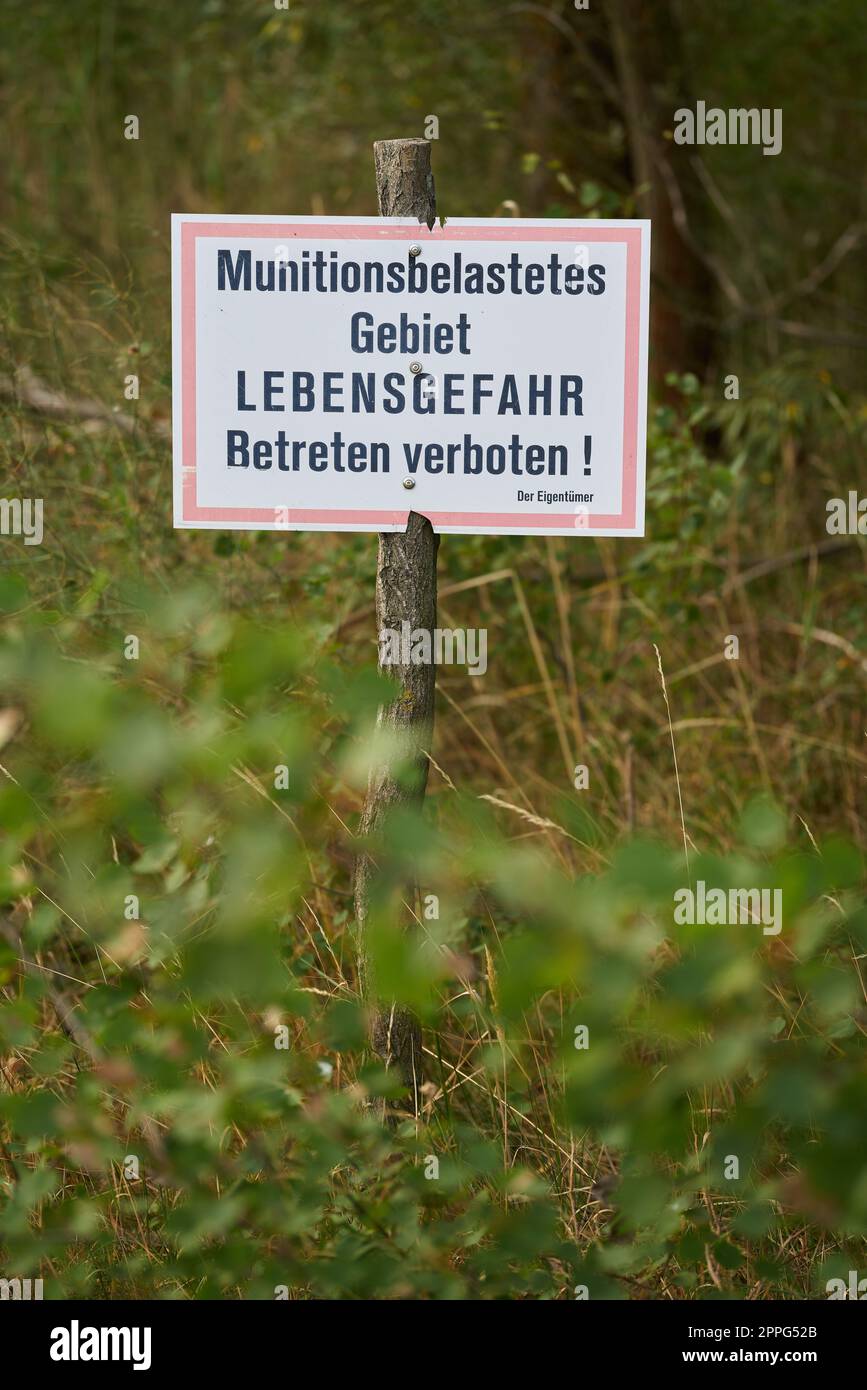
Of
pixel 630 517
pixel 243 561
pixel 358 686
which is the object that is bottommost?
pixel 358 686

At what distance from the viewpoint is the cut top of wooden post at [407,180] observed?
2.15 m

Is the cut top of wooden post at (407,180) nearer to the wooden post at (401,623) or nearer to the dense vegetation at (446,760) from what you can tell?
the wooden post at (401,623)

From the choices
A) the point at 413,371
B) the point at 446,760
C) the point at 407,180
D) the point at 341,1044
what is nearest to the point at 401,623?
the point at 413,371

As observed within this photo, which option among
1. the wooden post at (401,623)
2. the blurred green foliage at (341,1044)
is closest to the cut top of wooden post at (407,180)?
the wooden post at (401,623)

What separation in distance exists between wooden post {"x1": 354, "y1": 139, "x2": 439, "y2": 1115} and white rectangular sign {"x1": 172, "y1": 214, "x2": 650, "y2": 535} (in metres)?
0.05

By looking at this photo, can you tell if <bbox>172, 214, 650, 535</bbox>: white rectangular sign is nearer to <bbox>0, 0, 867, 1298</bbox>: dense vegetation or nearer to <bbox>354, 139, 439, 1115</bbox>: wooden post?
<bbox>354, 139, 439, 1115</bbox>: wooden post

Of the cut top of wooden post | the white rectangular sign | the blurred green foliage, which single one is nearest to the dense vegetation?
the blurred green foliage

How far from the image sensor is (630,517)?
2.20 metres

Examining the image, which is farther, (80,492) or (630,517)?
(80,492)

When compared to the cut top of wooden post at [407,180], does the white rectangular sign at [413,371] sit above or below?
below

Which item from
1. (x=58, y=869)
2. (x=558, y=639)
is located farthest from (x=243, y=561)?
(x=558, y=639)

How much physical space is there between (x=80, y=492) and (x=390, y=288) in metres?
1.40

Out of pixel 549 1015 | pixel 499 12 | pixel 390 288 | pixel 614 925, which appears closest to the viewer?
pixel 614 925

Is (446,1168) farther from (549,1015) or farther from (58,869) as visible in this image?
(58,869)
